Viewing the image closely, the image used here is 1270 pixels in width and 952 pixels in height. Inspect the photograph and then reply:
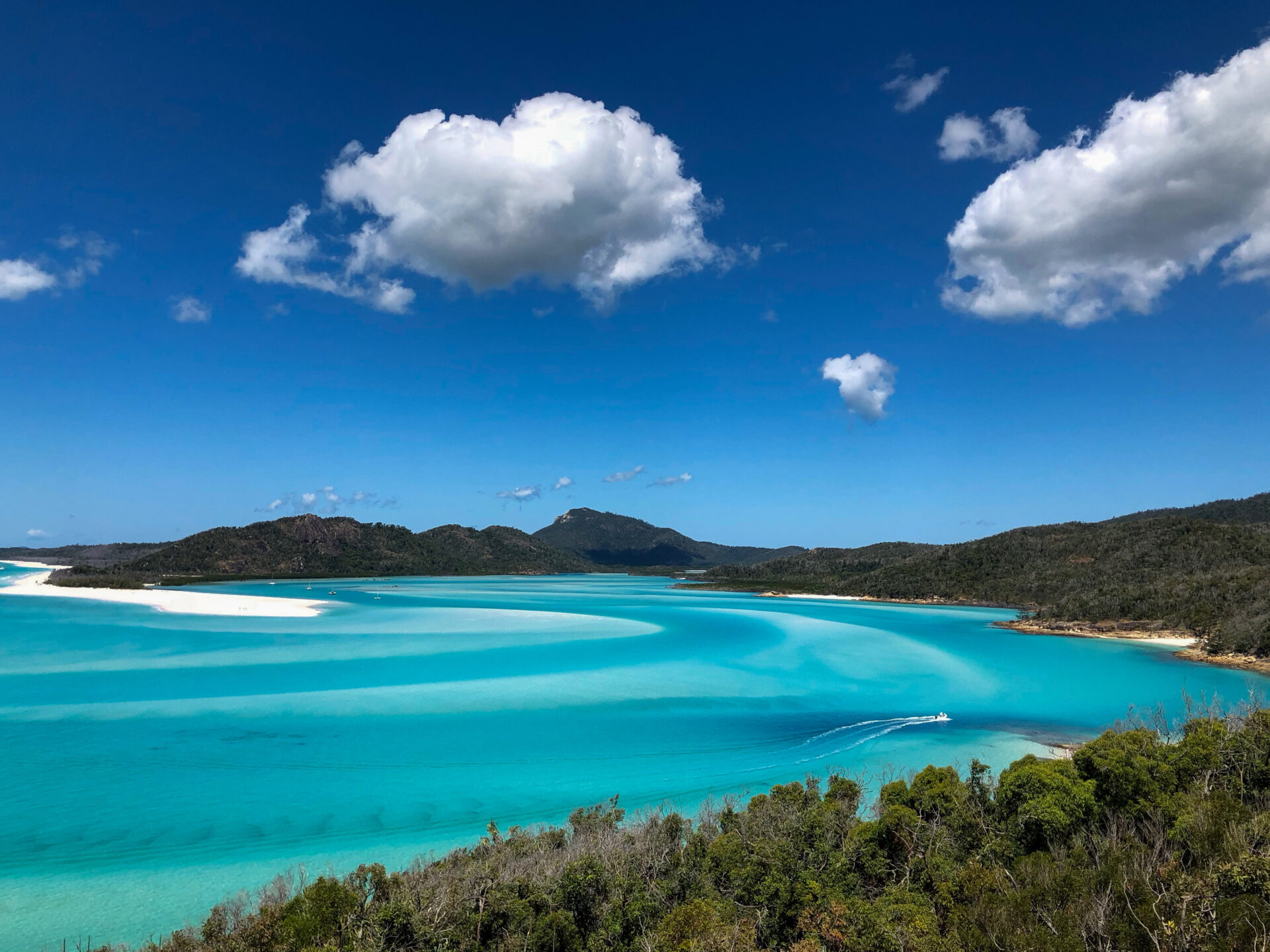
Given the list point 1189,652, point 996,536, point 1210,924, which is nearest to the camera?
point 1210,924

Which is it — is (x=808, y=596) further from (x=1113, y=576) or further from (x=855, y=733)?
(x=855, y=733)

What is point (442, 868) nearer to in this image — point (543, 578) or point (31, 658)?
point (31, 658)

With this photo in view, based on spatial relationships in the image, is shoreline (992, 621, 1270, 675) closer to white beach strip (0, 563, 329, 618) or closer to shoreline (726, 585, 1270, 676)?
shoreline (726, 585, 1270, 676)

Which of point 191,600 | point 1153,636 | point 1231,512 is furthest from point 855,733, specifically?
point 1231,512

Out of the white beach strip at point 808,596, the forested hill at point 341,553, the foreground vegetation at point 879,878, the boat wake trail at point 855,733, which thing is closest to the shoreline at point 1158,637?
the boat wake trail at point 855,733

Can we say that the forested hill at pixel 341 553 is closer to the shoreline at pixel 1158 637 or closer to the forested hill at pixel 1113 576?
the forested hill at pixel 1113 576

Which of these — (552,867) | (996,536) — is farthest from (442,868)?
(996,536)

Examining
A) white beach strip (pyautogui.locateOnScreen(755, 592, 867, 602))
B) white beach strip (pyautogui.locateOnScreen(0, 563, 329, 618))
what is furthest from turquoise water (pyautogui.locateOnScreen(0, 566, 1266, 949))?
white beach strip (pyautogui.locateOnScreen(755, 592, 867, 602))
